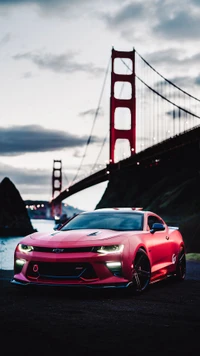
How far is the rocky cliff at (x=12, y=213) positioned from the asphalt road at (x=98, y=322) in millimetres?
75111

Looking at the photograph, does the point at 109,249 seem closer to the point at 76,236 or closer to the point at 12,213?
the point at 76,236

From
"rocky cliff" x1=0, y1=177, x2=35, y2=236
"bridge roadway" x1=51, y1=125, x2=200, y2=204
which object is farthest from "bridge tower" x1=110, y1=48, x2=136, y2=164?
"rocky cliff" x1=0, y1=177, x2=35, y2=236

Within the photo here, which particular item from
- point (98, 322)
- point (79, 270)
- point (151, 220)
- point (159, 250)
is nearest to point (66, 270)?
point (79, 270)

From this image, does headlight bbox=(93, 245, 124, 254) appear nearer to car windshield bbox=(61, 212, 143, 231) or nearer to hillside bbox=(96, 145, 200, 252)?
car windshield bbox=(61, 212, 143, 231)

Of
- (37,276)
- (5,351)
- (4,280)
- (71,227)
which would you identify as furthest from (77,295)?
(5,351)

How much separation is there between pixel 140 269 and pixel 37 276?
133 cm

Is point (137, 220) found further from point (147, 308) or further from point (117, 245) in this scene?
point (147, 308)

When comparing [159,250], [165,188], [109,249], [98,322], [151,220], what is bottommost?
[98,322]

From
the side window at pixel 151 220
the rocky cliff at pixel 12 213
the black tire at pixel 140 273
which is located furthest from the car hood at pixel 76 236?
the rocky cliff at pixel 12 213

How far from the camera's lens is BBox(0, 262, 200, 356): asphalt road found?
416cm

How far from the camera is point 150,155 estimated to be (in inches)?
2280

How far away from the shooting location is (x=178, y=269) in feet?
29.9

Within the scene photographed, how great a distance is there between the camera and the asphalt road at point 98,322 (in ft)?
13.6

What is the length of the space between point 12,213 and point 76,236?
82.1 meters
